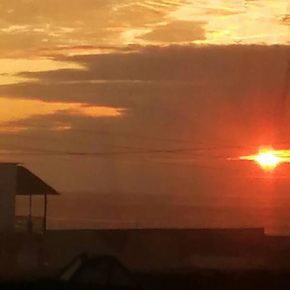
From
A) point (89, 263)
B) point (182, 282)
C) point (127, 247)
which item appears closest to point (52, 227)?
point (127, 247)

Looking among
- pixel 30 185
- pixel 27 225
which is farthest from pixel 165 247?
pixel 30 185

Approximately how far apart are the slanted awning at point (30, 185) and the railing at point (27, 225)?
0.96 m

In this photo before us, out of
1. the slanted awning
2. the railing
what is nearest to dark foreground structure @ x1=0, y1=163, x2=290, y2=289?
the railing

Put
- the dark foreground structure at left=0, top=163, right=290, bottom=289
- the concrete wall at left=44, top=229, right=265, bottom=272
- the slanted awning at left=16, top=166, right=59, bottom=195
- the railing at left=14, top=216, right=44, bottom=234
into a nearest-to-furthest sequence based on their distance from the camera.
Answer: the dark foreground structure at left=0, top=163, right=290, bottom=289
the concrete wall at left=44, top=229, right=265, bottom=272
the railing at left=14, top=216, right=44, bottom=234
the slanted awning at left=16, top=166, right=59, bottom=195

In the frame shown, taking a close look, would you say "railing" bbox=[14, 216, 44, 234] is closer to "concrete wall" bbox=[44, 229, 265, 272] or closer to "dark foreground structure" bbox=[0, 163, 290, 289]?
"dark foreground structure" bbox=[0, 163, 290, 289]

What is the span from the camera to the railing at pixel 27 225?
13.0 meters

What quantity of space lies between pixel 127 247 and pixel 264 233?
2.18 m

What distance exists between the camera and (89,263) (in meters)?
9.28

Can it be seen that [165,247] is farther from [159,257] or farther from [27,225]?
[27,225]

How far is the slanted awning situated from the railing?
3.16 ft

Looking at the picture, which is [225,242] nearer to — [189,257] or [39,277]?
[189,257]

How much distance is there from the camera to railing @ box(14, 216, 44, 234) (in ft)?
42.7

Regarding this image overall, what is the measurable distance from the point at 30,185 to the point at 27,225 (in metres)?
2.51

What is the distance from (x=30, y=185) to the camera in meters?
16.0
